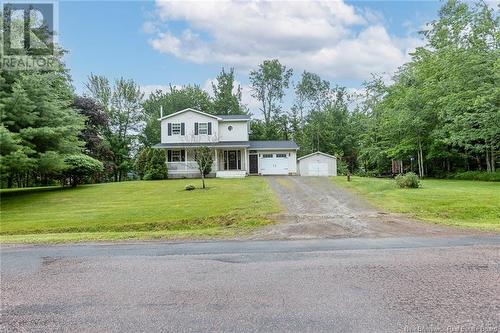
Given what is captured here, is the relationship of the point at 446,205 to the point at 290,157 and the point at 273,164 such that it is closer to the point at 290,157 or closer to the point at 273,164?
the point at 290,157

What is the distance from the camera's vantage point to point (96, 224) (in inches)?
507

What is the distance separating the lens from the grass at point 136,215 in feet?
37.1

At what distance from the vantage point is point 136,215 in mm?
14016

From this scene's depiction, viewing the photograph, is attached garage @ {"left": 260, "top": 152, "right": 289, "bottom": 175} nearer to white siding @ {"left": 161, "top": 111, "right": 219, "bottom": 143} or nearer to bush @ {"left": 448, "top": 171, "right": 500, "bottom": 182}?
white siding @ {"left": 161, "top": 111, "right": 219, "bottom": 143}

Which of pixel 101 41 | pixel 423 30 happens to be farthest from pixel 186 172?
pixel 423 30

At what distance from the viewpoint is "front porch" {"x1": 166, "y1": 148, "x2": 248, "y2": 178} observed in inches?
1268

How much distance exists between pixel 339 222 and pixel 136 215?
749 centimetres

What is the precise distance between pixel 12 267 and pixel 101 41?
63.8 ft

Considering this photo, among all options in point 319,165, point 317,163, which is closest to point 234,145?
point 317,163

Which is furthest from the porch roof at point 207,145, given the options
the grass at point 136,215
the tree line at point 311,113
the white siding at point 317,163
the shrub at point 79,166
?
the grass at point 136,215

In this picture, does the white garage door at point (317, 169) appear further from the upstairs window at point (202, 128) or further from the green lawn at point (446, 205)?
the green lawn at point (446, 205)

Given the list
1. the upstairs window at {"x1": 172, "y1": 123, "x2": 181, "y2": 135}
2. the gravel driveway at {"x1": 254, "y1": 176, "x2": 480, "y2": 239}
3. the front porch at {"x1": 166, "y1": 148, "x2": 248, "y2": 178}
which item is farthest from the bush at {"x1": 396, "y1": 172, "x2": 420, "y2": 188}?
the upstairs window at {"x1": 172, "y1": 123, "x2": 181, "y2": 135}

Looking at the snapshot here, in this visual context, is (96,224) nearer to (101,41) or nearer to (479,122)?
(101,41)

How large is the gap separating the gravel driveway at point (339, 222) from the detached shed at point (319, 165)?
17568 millimetres
